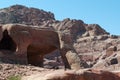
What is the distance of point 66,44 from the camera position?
26.4m

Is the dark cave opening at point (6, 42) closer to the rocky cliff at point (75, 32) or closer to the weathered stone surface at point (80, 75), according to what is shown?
the weathered stone surface at point (80, 75)

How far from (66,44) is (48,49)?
1.40m

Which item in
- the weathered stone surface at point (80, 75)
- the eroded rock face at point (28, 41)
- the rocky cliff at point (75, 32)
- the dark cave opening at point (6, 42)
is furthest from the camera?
the rocky cliff at point (75, 32)

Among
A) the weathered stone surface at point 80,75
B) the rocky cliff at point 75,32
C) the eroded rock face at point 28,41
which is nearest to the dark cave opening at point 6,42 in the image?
the eroded rock face at point 28,41

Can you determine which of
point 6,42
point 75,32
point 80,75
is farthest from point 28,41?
point 75,32

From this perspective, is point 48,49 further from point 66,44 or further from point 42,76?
point 42,76

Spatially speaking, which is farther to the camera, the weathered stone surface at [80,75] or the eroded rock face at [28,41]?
the eroded rock face at [28,41]

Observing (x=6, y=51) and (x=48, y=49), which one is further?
(x=48, y=49)

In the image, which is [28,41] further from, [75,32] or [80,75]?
[75,32]

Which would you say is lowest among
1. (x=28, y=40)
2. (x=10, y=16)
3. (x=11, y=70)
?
(x=11, y=70)

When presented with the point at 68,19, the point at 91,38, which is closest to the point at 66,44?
the point at 91,38

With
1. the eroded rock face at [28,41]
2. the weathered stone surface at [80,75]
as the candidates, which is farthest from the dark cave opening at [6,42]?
the weathered stone surface at [80,75]

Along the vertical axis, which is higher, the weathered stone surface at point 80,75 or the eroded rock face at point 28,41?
the eroded rock face at point 28,41

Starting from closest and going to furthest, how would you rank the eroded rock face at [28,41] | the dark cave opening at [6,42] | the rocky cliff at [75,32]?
the eroded rock face at [28,41]
the dark cave opening at [6,42]
the rocky cliff at [75,32]
